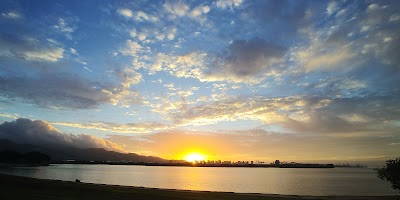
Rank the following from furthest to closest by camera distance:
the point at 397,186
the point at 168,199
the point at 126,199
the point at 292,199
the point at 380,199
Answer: the point at 380,199 → the point at 292,199 → the point at 168,199 → the point at 126,199 → the point at 397,186

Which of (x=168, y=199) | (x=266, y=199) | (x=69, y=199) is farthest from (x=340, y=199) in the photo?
(x=69, y=199)

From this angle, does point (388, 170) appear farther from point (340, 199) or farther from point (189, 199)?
point (189, 199)

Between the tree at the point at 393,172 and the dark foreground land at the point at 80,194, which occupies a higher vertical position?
the tree at the point at 393,172

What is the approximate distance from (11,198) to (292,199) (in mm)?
40723

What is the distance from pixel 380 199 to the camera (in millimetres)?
55062

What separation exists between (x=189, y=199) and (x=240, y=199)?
8291mm

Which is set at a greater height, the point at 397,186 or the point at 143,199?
the point at 397,186

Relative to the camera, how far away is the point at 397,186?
34.5 m

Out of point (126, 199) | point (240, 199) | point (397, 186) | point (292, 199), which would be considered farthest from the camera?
point (292, 199)

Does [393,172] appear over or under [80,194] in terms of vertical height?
over

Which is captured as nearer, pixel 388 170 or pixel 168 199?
pixel 388 170

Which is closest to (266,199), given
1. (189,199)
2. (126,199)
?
(189,199)

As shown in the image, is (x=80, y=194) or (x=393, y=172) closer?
(x=393, y=172)

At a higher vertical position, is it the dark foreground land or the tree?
the tree
